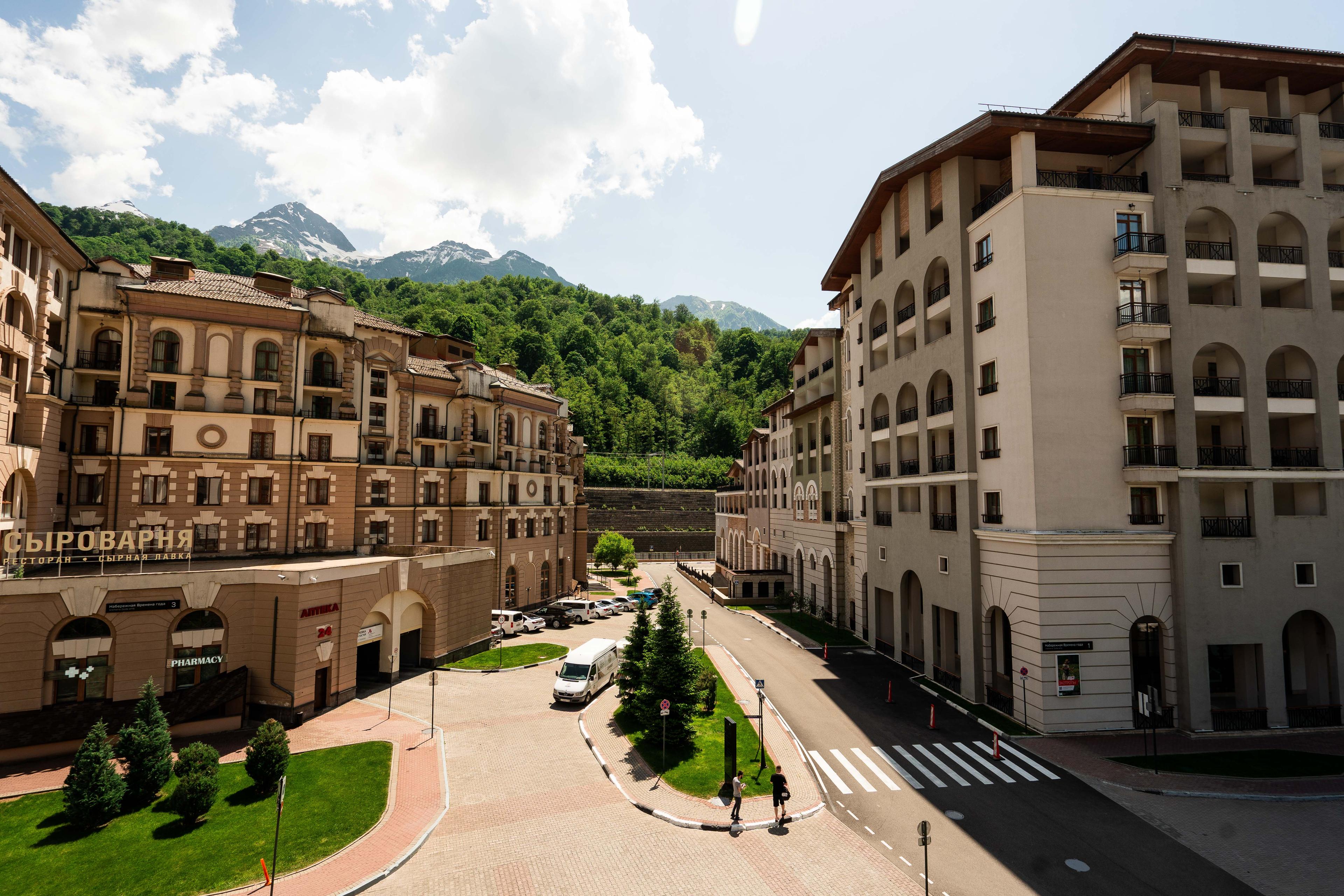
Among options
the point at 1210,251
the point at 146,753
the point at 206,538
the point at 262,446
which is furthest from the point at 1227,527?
the point at 206,538

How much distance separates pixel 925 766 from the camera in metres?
24.8

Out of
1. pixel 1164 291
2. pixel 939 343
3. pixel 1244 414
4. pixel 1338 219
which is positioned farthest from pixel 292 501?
pixel 1338 219

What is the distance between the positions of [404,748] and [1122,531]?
109 feet

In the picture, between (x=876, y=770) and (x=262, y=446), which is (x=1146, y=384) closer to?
(x=876, y=770)

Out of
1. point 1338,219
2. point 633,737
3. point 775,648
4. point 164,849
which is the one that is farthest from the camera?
point 775,648

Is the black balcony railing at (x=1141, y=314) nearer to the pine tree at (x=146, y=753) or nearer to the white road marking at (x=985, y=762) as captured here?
the white road marking at (x=985, y=762)

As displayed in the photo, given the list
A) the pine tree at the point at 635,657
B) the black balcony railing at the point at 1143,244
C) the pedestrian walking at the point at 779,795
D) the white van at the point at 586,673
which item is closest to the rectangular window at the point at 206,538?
the white van at the point at 586,673

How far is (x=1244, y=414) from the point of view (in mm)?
29359

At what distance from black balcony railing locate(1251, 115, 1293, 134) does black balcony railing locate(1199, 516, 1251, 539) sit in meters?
19.3

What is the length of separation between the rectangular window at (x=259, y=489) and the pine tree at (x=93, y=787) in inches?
767

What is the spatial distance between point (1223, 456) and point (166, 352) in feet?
184

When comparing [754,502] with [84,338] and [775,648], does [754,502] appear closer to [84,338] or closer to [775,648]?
[775,648]

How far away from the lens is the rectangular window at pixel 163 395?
3544 cm

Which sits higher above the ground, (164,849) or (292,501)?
(292,501)
